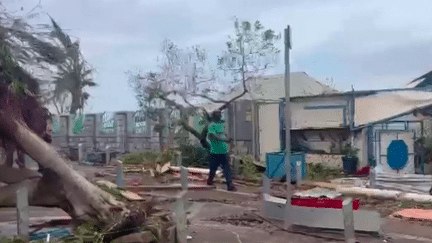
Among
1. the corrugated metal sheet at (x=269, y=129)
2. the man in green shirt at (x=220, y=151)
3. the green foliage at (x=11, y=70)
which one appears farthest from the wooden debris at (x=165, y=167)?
the green foliage at (x=11, y=70)

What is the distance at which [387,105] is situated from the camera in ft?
54.0

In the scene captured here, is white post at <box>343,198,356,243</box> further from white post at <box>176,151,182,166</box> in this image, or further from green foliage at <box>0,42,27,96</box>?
white post at <box>176,151,182,166</box>

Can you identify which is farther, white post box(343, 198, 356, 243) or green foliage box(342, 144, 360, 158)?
green foliage box(342, 144, 360, 158)

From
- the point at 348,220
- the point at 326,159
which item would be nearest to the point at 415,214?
the point at 348,220

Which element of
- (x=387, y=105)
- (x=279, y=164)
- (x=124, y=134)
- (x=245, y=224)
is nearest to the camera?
(x=245, y=224)

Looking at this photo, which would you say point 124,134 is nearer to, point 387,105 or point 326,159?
point 326,159

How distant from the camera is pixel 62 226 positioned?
6.72 meters

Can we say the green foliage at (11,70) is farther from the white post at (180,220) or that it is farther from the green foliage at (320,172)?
the green foliage at (320,172)

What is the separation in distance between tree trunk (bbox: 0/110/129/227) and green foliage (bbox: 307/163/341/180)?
32.6 feet

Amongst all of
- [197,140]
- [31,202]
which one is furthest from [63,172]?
[197,140]

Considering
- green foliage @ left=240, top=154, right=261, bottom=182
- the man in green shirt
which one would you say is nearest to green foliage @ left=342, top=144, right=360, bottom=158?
green foliage @ left=240, top=154, right=261, bottom=182

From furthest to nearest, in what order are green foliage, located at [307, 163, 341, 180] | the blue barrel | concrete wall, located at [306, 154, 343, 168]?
concrete wall, located at [306, 154, 343, 168], green foliage, located at [307, 163, 341, 180], the blue barrel

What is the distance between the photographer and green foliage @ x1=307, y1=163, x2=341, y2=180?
50.5 ft

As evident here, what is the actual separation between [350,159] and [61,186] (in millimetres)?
11835
